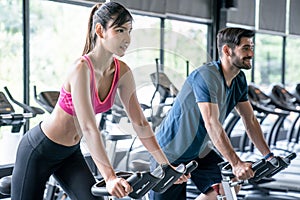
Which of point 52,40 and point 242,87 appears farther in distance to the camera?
point 52,40

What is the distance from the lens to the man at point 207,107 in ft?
9.49

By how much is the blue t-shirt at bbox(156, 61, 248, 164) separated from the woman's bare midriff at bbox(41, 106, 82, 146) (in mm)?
750

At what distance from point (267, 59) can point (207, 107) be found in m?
6.94

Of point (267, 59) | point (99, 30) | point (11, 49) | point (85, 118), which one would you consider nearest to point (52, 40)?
point (11, 49)

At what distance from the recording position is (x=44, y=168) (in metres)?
2.38

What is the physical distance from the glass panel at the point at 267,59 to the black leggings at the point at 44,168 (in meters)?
7.12

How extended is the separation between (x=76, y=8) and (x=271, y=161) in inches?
153

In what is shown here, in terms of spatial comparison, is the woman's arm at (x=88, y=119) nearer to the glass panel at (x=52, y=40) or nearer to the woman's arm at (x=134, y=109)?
the woman's arm at (x=134, y=109)

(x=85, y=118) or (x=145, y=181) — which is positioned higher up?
(x=85, y=118)

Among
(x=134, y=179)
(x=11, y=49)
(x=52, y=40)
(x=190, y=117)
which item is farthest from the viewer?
(x=52, y=40)

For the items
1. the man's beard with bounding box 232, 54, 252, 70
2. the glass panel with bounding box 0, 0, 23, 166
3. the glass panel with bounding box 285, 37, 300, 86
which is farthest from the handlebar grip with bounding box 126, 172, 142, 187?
the glass panel with bounding box 285, 37, 300, 86

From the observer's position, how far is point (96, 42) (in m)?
2.27

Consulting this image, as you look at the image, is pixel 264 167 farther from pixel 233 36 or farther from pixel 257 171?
pixel 233 36

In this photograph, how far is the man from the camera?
289 cm
